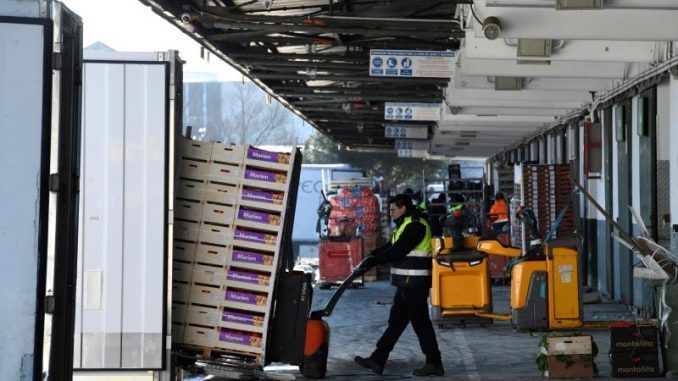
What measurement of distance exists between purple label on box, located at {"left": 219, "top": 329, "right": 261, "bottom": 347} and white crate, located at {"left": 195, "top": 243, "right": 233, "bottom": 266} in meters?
0.63

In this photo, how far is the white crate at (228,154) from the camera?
1086 cm

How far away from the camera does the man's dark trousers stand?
41.0 ft

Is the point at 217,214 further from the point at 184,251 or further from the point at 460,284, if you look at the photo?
the point at 460,284

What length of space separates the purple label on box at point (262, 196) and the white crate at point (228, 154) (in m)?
0.29

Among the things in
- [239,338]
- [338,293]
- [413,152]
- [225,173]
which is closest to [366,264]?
[338,293]

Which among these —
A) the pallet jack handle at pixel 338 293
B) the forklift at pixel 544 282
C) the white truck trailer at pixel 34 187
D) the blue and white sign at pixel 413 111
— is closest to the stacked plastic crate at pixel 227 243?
the pallet jack handle at pixel 338 293

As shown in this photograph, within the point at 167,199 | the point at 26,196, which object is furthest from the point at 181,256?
the point at 26,196

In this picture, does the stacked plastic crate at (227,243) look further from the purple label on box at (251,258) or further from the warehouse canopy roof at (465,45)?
the warehouse canopy roof at (465,45)

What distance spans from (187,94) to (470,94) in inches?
3277

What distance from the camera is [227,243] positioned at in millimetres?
10812

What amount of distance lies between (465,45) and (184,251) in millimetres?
5674

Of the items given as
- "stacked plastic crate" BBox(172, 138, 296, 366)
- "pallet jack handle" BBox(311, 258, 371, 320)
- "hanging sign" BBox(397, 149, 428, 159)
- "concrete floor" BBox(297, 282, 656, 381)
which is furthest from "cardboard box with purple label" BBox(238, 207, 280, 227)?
"hanging sign" BBox(397, 149, 428, 159)

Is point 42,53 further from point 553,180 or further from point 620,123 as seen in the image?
point 553,180

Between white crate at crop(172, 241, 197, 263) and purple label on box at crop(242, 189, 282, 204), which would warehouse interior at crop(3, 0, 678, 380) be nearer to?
purple label on box at crop(242, 189, 282, 204)
